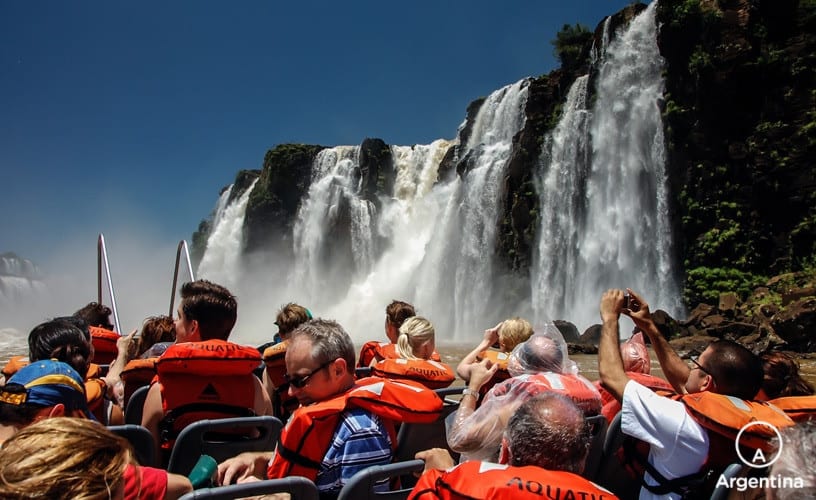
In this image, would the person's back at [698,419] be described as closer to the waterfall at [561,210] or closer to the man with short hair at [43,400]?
the man with short hair at [43,400]

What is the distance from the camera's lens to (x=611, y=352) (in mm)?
2816

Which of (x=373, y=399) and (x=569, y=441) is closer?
(x=569, y=441)

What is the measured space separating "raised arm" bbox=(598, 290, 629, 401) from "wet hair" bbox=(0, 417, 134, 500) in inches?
83.3

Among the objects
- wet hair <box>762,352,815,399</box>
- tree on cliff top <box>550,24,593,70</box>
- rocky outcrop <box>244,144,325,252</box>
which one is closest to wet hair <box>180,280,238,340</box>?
wet hair <box>762,352,815,399</box>

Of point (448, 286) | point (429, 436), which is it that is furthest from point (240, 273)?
point (429, 436)

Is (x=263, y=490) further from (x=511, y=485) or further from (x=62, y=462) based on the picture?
(x=511, y=485)

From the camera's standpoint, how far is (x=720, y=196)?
23281 millimetres

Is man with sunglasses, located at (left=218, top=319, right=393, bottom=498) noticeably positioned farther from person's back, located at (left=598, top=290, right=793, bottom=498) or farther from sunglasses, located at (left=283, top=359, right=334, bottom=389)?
person's back, located at (left=598, top=290, right=793, bottom=498)

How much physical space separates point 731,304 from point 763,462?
66.8ft

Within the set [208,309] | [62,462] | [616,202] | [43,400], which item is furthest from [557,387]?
[616,202]

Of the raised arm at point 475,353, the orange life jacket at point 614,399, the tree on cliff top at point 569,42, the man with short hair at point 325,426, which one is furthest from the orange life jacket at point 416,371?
the tree on cliff top at point 569,42

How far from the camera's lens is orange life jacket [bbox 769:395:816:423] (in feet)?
8.43

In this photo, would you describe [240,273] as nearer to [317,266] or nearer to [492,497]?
[317,266]

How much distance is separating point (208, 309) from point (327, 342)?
128cm
